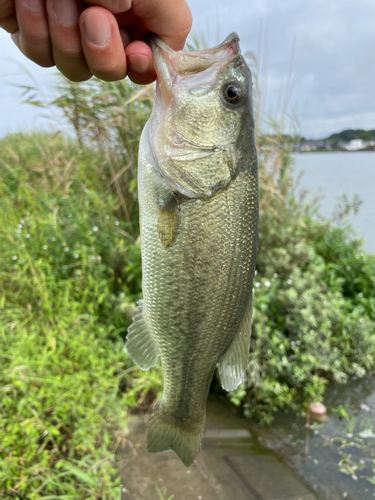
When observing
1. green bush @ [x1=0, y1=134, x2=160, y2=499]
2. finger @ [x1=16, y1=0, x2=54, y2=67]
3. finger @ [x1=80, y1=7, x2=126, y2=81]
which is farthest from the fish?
green bush @ [x1=0, y1=134, x2=160, y2=499]

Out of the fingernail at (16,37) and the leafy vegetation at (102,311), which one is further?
the leafy vegetation at (102,311)

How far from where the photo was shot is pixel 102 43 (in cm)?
109

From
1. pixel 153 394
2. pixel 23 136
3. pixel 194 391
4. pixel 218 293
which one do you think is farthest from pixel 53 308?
pixel 23 136

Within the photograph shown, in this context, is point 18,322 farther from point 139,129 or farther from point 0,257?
point 139,129

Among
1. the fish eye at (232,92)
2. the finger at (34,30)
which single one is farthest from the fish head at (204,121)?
the finger at (34,30)

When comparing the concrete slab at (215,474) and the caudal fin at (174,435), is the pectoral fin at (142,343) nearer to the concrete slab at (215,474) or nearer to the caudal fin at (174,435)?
the caudal fin at (174,435)

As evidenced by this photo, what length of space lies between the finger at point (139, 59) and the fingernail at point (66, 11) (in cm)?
20

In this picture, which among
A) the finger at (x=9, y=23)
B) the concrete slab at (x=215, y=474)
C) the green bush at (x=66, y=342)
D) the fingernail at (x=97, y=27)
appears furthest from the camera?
the concrete slab at (x=215, y=474)

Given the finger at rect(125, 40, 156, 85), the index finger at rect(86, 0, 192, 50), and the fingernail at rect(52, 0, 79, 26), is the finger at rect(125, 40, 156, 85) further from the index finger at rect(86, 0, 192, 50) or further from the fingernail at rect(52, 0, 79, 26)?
the fingernail at rect(52, 0, 79, 26)

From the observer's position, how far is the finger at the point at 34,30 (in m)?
1.09

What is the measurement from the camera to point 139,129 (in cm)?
327

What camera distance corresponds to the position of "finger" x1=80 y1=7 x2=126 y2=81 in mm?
1041

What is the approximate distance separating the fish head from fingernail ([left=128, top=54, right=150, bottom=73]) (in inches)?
2.1

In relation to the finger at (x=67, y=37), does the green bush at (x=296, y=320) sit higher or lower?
lower
